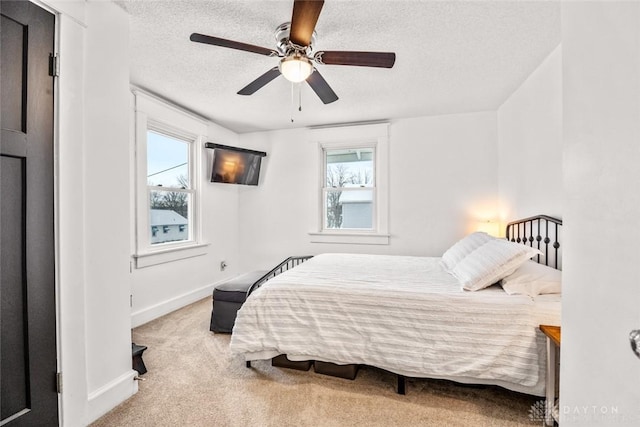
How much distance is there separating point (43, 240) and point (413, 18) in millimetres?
2440

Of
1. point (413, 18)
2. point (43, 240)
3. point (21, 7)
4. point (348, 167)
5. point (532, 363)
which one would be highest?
point (413, 18)

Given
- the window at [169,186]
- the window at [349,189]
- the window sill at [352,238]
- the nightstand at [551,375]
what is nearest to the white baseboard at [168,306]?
the window at [169,186]

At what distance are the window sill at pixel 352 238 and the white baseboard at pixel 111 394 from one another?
9.01ft

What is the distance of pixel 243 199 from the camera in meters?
4.63

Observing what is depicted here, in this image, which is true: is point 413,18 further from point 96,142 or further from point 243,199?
point 243,199

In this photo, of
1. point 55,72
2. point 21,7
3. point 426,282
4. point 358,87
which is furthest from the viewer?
point 358,87

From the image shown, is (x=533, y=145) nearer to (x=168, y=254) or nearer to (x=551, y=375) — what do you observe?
(x=551, y=375)

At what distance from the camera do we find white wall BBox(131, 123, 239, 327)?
10.00ft

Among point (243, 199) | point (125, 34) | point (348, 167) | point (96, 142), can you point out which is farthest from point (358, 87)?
point (243, 199)

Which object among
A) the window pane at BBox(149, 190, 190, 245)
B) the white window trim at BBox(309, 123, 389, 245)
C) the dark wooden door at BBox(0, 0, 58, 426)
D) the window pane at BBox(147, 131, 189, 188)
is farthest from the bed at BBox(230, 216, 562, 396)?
the window pane at BBox(147, 131, 189, 188)

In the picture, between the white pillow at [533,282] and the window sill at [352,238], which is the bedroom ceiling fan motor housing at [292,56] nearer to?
the white pillow at [533,282]

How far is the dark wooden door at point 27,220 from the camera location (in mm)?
1261

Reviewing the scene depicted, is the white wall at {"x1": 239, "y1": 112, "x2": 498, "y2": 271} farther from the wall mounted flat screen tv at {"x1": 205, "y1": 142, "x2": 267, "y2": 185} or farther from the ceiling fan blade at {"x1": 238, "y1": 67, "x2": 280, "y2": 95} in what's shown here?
the ceiling fan blade at {"x1": 238, "y1": 67, "x2": 280, "y2": 95}

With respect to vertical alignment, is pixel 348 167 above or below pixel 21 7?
below
